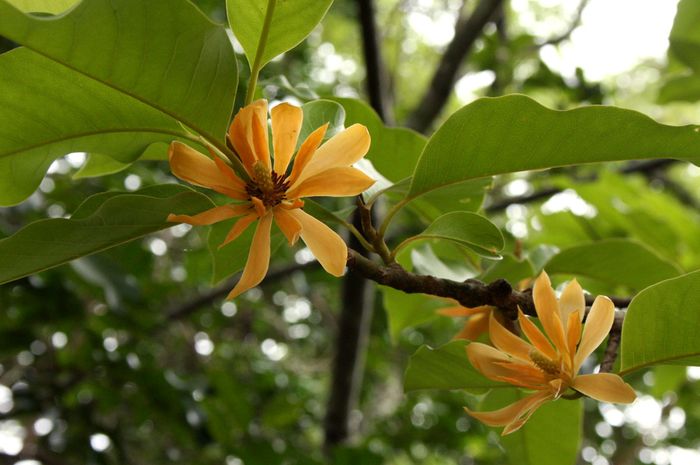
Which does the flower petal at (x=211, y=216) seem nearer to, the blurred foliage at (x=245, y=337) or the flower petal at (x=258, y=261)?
the flower petal at (x=258, y=261)

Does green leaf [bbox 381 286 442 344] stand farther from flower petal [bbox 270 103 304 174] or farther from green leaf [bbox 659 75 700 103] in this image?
green leaf [bbox 659 75 700 103]

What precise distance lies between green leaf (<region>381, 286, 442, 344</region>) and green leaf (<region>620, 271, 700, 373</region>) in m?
0.39

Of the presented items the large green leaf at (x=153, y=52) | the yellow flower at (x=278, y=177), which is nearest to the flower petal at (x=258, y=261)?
the yellow flower at (x=278, y=177)

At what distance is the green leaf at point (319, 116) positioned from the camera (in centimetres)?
84

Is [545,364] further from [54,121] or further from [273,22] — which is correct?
[54,121]

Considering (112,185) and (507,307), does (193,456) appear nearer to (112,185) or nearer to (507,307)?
(112,185)

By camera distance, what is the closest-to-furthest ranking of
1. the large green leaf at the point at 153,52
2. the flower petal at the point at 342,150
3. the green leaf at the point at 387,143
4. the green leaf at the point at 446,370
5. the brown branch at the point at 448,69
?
the large green leaf at the point at 153,52, the flower petal at the point at 342,150, the green leaf at the point at 446,370, the green leaf at the point at 387,143, the brown branch at the point at 448,69

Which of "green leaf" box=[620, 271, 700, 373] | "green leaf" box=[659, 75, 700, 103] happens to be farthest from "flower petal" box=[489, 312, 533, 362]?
"green leaf" box=[659, 75, 700, 103]

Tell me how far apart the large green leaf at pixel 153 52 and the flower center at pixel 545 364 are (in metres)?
0.40

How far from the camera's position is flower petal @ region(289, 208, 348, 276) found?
2.44 feet

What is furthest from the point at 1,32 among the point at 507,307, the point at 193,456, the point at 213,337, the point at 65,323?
the point at 213,337

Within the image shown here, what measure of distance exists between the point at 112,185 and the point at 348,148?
1.71 meters

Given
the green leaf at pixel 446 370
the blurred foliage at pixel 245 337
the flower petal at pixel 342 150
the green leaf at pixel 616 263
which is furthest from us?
the blurred foliage at pixel 245 337

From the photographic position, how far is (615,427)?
3.59m
